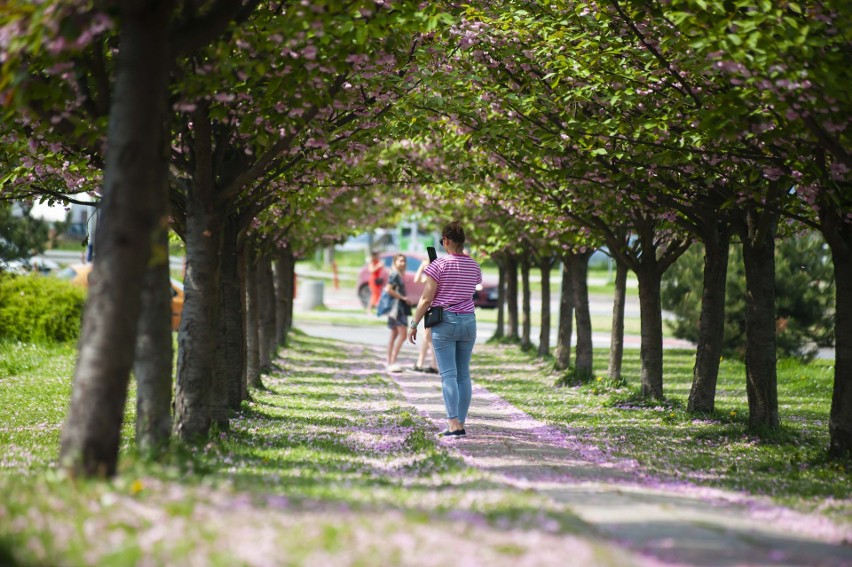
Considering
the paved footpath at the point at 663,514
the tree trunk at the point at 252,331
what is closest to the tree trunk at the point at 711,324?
the paved footpath at the point at 663,514

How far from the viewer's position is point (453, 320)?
11.3m

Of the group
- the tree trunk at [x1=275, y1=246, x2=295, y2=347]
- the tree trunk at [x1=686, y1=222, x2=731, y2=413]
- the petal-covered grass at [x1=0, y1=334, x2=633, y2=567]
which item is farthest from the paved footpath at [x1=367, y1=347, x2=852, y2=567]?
the tree trunk at [x1=275, y1=246, x2=295, y2=347]

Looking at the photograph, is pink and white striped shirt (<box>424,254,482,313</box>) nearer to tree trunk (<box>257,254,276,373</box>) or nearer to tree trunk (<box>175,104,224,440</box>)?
tree trunk (<box>175,104,224,440</box>)

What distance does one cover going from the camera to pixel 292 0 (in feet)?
28.4

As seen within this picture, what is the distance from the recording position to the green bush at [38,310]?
22.3 metres

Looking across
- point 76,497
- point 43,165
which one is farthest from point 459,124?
point 76,497

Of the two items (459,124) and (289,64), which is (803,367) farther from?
(289,64)

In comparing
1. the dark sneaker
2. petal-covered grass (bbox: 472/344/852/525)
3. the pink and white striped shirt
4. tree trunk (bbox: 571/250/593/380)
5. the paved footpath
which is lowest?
petal-covered grass (bbox: 472/344/852/525)

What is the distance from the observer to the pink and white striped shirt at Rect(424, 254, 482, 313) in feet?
37.3

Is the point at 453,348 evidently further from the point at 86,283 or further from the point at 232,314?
the point at 86,283

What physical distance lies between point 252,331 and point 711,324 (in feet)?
23.0

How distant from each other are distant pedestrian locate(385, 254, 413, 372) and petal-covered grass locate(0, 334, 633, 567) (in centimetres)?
1024

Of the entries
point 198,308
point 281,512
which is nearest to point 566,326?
point 198,308

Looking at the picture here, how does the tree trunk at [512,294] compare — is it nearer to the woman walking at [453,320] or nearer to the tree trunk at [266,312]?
the tree trunk at [266,312]
